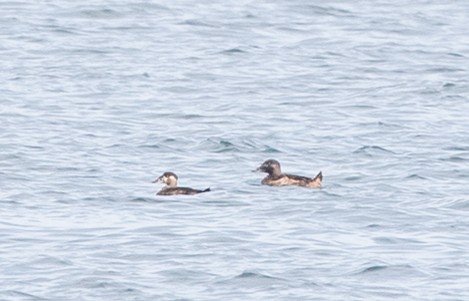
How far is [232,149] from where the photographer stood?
2184cm

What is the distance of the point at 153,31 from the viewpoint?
109 ft

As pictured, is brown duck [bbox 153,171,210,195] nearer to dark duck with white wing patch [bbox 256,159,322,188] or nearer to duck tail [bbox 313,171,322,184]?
dark duck with white wing patch [bbox 256,159,322,188]

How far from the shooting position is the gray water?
589 inches

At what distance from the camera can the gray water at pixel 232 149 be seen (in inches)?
589

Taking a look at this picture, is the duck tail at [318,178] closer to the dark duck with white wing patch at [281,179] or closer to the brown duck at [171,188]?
the dark duck with white wing patch at [281,179]

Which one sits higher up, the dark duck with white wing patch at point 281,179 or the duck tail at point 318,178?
the duck tail at point 318,178

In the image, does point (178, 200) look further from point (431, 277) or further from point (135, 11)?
point (135, 11)

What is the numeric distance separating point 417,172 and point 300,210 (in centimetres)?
254

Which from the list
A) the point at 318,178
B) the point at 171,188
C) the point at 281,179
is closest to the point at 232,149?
the point at 281,179

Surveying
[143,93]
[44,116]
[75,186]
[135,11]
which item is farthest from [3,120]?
[135,11]

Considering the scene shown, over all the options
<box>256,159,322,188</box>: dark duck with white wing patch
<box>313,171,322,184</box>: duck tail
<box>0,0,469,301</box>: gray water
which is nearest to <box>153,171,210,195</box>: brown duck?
<box>0,0,469,301</box>: gray water

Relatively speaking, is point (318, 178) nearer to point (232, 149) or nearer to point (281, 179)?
point (281, 179)

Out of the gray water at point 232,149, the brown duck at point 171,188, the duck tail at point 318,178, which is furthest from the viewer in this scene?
the duck tail at point 318,178

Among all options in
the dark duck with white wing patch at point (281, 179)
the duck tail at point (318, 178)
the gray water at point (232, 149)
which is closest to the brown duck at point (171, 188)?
the gray water at point (232, 149)
